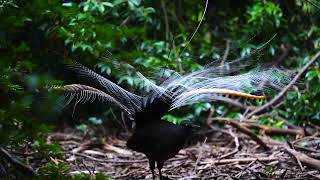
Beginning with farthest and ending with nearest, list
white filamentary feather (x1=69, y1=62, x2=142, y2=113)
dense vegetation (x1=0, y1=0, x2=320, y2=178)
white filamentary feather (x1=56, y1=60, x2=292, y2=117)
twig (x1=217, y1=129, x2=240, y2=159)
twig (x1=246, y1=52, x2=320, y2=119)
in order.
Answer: twig (x1=246, y1=52, x2=320, y2=119)
twig (x1=217, y1=129, x2=240, y2=159)
white filamentary feather (x1=69, y1=62, x2=142, y2=113)
white filamentary feather (x1=56, y1=60, x2=292, y2=117)
dense vegetation (x1=0, y1=0, x2=320, y2=178)

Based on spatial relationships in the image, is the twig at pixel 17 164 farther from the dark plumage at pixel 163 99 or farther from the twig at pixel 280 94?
the twig at pixel 280 94

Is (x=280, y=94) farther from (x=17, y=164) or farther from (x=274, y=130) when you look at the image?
(x=17, y=164)

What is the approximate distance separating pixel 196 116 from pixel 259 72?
2.07 m

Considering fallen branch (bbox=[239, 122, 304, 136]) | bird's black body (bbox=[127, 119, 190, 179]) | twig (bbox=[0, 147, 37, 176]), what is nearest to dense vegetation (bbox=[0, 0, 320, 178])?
twig (bbox=[0, 147, 37, 176])

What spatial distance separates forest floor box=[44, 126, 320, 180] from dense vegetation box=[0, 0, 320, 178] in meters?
0.32

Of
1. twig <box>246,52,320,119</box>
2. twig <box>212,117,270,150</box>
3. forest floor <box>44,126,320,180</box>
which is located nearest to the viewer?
forest floor <box>44,126,320,180</box>

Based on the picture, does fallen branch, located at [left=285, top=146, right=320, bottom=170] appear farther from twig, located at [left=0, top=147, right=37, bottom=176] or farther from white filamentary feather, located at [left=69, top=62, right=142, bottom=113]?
twig, located at [left=0, top=147, right=37, bottom=176]

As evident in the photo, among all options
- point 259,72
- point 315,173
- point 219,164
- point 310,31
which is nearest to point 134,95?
point 259,72

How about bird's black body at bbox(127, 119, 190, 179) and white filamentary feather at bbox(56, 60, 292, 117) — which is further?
bird's black body at bbox(127, 119, 190, 179)

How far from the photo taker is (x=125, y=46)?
4852 millimetres

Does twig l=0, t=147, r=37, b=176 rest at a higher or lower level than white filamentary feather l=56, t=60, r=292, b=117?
lower

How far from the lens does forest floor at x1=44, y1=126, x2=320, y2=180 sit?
11.5 feet

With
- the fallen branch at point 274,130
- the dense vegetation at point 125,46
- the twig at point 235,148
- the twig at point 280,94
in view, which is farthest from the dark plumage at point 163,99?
the fallen branch at point 274,130

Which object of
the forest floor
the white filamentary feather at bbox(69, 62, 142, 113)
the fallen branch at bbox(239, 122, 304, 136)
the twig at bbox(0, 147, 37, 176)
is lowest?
the forest floor
